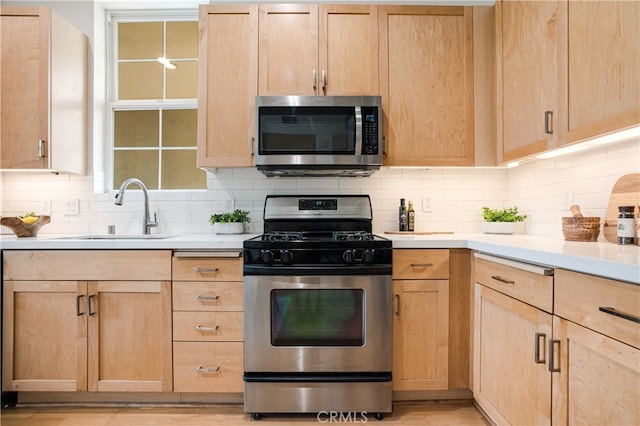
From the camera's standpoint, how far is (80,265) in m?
1.94

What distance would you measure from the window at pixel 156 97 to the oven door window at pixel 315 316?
133 cm

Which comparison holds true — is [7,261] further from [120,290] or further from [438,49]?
[438,49]

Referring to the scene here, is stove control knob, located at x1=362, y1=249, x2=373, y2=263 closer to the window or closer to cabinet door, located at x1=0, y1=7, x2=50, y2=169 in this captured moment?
the window

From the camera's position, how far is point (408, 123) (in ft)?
7.43

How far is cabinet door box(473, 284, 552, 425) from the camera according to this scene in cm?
134

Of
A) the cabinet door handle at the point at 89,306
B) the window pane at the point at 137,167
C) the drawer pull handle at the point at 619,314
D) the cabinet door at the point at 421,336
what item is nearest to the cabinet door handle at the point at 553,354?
the drawer pull handle at the point at 619,314

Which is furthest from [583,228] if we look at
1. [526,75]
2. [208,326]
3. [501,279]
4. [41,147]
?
[41,147]

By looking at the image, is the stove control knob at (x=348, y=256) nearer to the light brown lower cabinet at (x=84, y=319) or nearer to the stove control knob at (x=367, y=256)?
the stove control knob at (x=367, y=256)

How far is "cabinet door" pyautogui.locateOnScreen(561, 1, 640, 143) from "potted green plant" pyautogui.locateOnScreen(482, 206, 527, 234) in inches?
31.3

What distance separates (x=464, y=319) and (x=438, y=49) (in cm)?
163

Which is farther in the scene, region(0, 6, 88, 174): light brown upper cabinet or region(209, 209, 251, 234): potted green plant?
region(209, 209, 251, 234): potted green plant

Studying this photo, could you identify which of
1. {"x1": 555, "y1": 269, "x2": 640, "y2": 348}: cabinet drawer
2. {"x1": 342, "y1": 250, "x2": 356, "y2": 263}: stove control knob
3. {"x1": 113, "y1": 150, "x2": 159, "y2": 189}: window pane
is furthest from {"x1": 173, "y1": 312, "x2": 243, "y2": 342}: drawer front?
{"x1": 555, "y1": 269, "x2": 640, "y2": 348}: cabinet drawer

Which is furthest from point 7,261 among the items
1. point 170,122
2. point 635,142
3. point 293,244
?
point 635,142

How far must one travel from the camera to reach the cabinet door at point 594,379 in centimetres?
98
